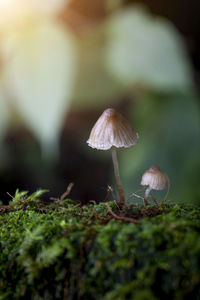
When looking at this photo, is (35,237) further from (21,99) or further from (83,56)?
(83,56)

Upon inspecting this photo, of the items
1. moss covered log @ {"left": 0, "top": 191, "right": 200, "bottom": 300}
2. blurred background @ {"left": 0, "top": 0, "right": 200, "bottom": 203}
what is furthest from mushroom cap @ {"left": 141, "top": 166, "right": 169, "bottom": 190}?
moss covered log @ {"left": 0, "top": 191, "right": 200, "bottom": 300}

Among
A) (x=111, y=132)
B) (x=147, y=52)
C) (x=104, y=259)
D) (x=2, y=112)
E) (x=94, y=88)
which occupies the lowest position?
(x=104, y=259)

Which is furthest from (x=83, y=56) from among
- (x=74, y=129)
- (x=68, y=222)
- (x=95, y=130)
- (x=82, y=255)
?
(x=82, y=255)

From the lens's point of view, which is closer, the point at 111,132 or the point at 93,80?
the point at 111,132

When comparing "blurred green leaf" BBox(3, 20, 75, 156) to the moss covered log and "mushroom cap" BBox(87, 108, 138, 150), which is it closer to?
"mushroom cap" BBox(87, 108, 138, 150)

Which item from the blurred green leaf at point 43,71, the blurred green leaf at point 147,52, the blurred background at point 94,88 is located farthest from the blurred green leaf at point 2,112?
the blurred green leaf at point 147,52

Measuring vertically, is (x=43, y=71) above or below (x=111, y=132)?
above

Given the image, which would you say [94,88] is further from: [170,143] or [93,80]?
[170,143]

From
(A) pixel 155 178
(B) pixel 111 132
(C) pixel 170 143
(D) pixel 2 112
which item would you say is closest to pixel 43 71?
(B) pixel 111 132
